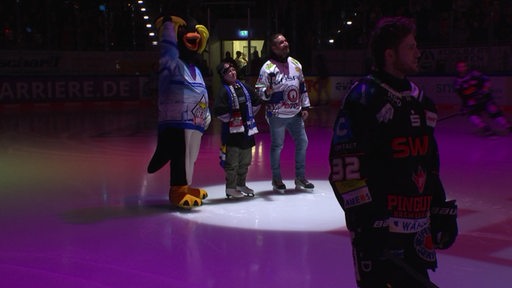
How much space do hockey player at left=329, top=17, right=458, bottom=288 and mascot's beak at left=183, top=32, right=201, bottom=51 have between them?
4.11 m

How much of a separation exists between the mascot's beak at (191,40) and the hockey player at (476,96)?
6402 mm

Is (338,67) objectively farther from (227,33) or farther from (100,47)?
(100,47)

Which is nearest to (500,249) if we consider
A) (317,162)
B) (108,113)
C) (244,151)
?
(244,151)

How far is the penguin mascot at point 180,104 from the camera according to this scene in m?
6.28

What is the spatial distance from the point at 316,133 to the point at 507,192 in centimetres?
616

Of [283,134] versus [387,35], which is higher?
[387,35]

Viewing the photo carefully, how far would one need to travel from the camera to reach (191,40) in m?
6.41

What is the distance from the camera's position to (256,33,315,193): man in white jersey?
693 cm

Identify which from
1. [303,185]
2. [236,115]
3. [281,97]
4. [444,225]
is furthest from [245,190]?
[444,225]

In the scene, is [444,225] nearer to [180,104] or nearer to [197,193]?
[180,104]

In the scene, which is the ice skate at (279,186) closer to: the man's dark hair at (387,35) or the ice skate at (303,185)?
the ice skate at (303,185)

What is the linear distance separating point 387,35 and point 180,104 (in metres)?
4.07

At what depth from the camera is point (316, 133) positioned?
12891 millimetres

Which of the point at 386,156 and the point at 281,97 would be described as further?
the point at 281,97
